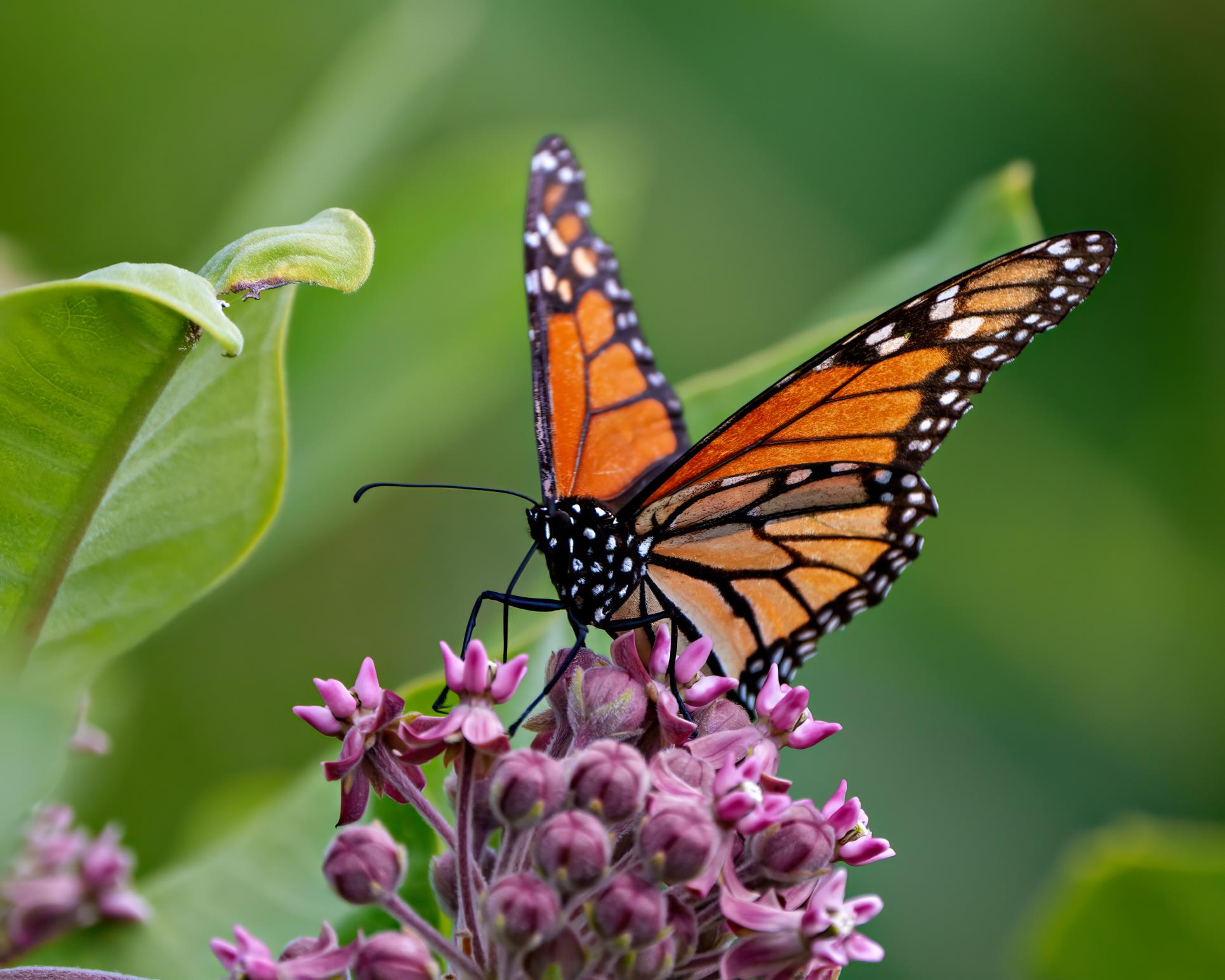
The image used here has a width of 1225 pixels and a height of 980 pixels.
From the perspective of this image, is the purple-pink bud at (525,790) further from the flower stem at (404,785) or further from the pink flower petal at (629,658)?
the pink flower petal at (629,658)

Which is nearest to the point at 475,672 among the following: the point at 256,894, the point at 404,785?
the point at 404,785

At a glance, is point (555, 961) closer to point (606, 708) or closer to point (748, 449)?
point (606, 708)

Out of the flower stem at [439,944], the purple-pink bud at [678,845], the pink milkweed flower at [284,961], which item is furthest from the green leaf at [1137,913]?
the pink milkweed flower at [284,961]

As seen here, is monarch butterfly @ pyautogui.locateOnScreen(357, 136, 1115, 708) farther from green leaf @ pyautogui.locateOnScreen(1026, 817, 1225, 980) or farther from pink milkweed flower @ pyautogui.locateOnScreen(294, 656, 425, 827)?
green leaf @ pyautogui.locateOnScreen(1026, 817, 1225, 980)

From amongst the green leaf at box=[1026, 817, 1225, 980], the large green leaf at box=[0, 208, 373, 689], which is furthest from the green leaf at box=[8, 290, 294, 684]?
the green leaf at box=[1026, 817, 1225, 980]

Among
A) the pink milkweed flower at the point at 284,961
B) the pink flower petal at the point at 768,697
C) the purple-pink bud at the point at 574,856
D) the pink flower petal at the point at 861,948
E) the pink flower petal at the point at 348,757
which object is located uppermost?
the pink flower petal at the point at 348,757
